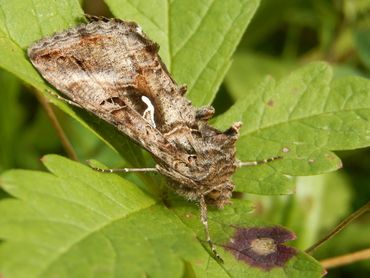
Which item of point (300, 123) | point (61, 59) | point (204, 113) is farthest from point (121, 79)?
point (300, 123)

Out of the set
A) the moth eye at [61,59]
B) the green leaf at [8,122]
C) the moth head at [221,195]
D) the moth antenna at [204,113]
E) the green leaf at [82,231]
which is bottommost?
the green leaf at [8,122]

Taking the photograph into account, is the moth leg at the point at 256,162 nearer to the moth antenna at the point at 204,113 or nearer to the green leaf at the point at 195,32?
the moth antenna at the point at 204,113

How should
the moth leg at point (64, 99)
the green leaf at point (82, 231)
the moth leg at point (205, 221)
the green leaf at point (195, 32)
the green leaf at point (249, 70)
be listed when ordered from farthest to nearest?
the green leaf at point (249, 70), the green leaf at point (195, 32), the moth leg at point (64, 99), the moth leg at point (205, 221), the green leaf at point (82, 231)

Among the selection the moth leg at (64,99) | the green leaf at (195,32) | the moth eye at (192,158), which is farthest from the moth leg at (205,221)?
the moth leg at (64,99)

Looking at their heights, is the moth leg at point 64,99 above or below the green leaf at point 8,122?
above

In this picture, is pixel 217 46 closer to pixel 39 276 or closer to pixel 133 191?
pixel 133 191

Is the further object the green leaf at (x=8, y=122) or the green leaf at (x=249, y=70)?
the green leaf at (x=249, y=70)

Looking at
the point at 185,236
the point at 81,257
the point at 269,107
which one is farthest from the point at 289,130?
the point at 81,257
